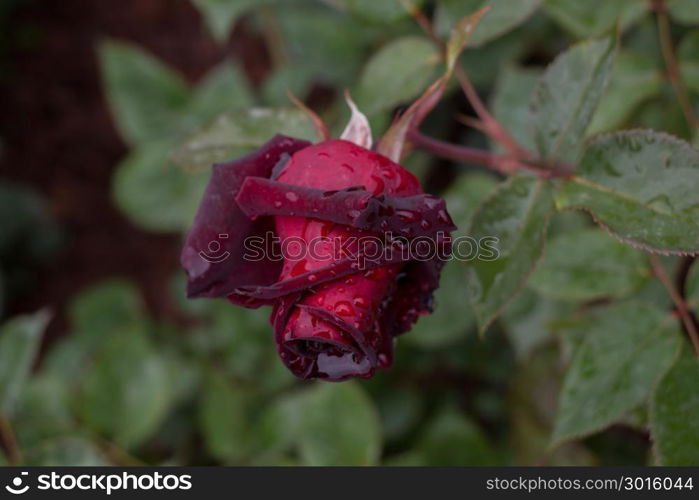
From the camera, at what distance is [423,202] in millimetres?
613

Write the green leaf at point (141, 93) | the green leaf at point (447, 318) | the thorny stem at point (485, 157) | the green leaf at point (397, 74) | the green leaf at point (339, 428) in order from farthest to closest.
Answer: the green leaf at point (141, 93) → the green leaf at point (447, 318) → the green leaf at point (339, 428) → the green leaf at point (397, 74) → the thorny stem at point (485, 157)

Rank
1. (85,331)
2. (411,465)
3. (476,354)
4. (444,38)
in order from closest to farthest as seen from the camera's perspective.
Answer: (444,38), (411,465), (476,354), (85,331)

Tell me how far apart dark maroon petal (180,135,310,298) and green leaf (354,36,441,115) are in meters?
0.34

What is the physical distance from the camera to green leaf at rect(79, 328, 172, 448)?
4.28 ft

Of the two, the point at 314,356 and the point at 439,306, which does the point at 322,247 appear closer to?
the point at 314,356

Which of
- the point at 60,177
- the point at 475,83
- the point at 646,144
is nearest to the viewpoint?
the point at 646,144

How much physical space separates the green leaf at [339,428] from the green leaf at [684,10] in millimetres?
778

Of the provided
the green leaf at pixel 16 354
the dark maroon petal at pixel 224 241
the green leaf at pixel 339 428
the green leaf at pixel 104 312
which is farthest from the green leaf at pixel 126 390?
the dark maroon petal at pixel 224 241

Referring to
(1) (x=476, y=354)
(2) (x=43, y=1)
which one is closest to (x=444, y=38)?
(1) (x=476, y=354)

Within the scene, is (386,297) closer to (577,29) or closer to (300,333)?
(300,333)

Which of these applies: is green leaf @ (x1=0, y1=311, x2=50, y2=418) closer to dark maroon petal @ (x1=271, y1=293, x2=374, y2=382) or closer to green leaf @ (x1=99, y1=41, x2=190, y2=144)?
green leaf @ (x1=99, y1=41, x2=190, y2=144)

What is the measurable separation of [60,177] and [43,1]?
2.30 feet

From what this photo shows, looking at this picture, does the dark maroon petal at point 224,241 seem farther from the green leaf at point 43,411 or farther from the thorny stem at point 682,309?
the green leaf at point 43,411

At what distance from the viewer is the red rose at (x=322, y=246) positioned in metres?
0.59
